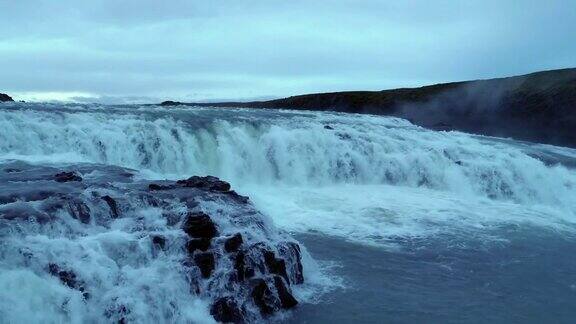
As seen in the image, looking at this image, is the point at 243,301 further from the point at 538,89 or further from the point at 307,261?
the point at 538,89

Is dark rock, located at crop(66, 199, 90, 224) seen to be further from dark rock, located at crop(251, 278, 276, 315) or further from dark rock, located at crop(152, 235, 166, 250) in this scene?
dark rock, located at crop(251, 278, 276, 315)

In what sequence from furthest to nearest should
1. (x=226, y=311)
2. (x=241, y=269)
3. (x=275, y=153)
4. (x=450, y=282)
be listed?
(x=275, y=153)
(x=450, y=282)
(x=241, y=269)
(x=226, y=311)

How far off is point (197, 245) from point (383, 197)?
Answer: 10.2 meters

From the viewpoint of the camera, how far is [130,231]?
894 cm

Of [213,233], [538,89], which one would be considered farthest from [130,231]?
[538,89]

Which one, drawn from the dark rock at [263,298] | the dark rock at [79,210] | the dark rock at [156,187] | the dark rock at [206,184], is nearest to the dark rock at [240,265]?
the dark rock at [263,298]

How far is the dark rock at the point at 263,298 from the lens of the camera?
825cm

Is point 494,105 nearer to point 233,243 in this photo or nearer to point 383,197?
point 383,197

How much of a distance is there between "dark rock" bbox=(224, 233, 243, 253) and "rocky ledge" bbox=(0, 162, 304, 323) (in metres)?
0.02

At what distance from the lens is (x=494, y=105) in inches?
1912

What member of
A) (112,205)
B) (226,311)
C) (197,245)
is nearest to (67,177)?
(112,205)

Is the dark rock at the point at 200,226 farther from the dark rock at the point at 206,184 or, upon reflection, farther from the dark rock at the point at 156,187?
the dark rock at the point at 206,184

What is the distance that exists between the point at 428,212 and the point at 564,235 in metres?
3.51

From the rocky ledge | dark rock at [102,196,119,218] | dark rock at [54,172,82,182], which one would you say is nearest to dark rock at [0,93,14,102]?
dark rock at [54,172,82,182]
